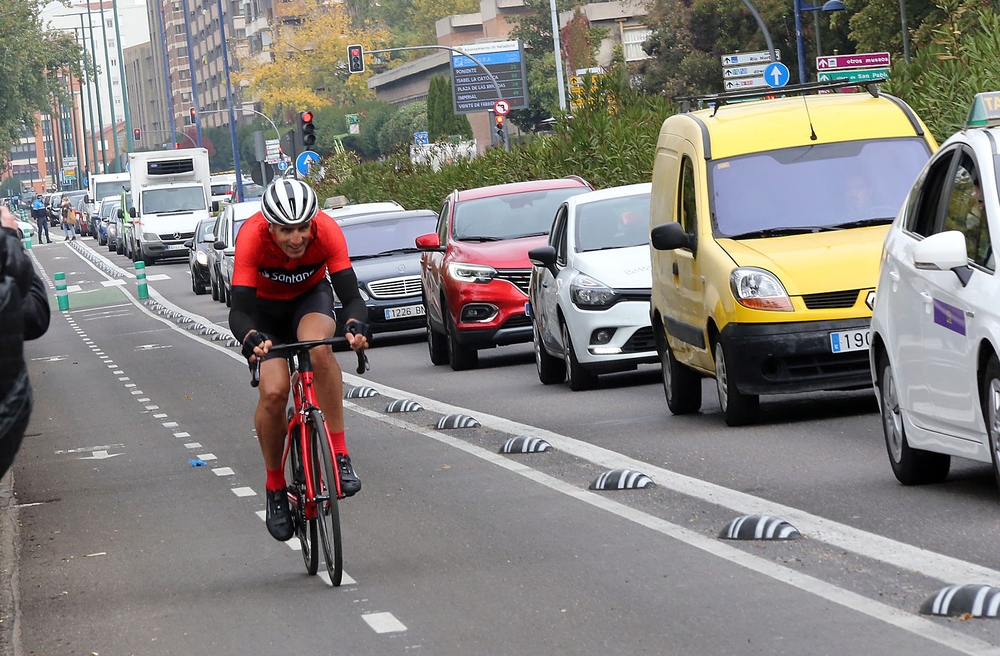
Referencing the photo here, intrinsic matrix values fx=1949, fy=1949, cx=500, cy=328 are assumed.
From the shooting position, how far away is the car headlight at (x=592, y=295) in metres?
15.1

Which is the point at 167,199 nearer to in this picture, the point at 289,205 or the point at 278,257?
the point at 278,257

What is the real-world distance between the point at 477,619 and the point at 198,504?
411 cm

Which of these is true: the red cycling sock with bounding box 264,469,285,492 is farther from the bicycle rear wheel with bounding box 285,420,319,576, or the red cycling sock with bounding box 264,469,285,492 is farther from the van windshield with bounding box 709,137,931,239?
the van windshield with bounding box 709,137,931,239

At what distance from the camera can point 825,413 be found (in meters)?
12.2

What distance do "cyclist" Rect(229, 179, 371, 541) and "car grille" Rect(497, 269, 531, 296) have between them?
10.1 meters

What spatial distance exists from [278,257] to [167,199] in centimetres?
5161

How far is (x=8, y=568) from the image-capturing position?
8625mm

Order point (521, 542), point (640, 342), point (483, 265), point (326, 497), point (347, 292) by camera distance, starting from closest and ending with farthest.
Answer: point (326, 497) → point (347, 292) → point (521, 542) → point (640, 342) → point (483, 265)

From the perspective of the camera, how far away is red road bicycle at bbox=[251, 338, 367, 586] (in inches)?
291

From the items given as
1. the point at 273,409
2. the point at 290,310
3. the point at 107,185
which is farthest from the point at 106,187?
the point at 273,409

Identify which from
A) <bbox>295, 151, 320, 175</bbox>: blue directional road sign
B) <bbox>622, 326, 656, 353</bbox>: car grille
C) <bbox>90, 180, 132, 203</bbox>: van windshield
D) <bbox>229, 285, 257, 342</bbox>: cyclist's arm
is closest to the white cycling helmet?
<bbox>229, 285, 257, 342</bbox>: cyclist's arm

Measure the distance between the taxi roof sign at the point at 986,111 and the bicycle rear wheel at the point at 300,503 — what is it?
3483 millimetres

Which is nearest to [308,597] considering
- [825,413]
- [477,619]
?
[477,619]

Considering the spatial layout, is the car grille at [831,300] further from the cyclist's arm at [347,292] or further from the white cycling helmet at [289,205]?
the white cycling helmet at [289,205]
